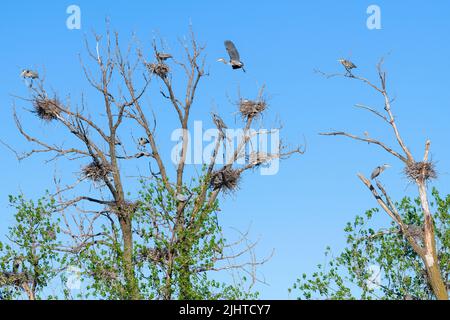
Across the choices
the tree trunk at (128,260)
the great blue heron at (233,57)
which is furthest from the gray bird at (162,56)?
the tree trunk at (128,260)

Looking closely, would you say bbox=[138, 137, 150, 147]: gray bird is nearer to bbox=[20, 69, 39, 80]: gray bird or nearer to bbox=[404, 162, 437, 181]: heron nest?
bbox=[20, 69, 39, 80]: gray bird

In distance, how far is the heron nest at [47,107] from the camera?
2277 cm

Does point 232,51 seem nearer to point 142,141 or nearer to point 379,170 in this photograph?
point 142,141

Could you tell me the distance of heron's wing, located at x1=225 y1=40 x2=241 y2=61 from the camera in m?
22.9

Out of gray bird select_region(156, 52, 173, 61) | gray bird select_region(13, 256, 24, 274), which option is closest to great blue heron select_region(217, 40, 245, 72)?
gray bird select_region(156, 52, 173, 61)

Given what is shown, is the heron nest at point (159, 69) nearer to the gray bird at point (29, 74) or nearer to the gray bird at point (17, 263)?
the gray bird at point (29, 74)

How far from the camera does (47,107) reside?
22.8 metres

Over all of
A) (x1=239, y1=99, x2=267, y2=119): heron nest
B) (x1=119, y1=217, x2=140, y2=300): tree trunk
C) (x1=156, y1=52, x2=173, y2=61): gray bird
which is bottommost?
(x1=119, y1=217, x2=140, y2=300): tree trunk

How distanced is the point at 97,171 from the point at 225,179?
3472mm

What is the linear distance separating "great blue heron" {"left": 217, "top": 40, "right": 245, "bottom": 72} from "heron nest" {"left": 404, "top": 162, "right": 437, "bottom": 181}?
5.55 m

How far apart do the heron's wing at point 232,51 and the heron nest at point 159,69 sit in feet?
6.02

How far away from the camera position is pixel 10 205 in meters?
21.8

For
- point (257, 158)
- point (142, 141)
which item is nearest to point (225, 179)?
point (257, 158)
